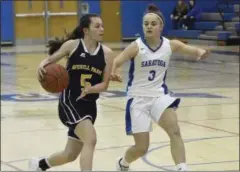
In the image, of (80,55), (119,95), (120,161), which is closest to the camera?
(80,55)

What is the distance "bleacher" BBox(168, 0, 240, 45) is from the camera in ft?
85.7

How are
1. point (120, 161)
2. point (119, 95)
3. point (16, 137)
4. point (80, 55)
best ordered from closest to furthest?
point (80, 55) < point (120, 161) < point (16, 137) < point (119, 95)

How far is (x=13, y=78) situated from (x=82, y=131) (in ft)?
34.8


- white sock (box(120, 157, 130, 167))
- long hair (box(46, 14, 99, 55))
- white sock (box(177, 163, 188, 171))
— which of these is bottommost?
white sock (box(120, 157, 130, 167))

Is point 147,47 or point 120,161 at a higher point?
point 147,47

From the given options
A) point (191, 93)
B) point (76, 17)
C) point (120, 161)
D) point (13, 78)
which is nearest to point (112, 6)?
point (76, 17)

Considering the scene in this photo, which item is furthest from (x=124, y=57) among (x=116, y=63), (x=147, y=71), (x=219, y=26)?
(x=219, y=26)

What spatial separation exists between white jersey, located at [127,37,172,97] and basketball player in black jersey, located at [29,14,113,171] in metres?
0.25

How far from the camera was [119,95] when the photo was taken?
13.0 m

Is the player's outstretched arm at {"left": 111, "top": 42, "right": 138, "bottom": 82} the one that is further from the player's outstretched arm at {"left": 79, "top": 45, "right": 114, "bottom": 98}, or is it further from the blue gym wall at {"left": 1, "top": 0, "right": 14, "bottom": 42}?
the blue gym wall at {"left": 1, "top": 0, "right": 14, "bottom": 42}

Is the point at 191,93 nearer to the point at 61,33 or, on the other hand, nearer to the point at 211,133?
the point at 211,133

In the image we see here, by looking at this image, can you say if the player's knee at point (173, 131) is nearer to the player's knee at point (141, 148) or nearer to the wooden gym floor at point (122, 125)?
the player's knee at point (141, 148)

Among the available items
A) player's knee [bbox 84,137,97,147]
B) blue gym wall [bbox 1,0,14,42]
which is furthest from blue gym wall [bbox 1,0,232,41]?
player's knee [bbox 84,137,97,147]

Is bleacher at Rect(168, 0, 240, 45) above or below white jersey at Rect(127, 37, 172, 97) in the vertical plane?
below
